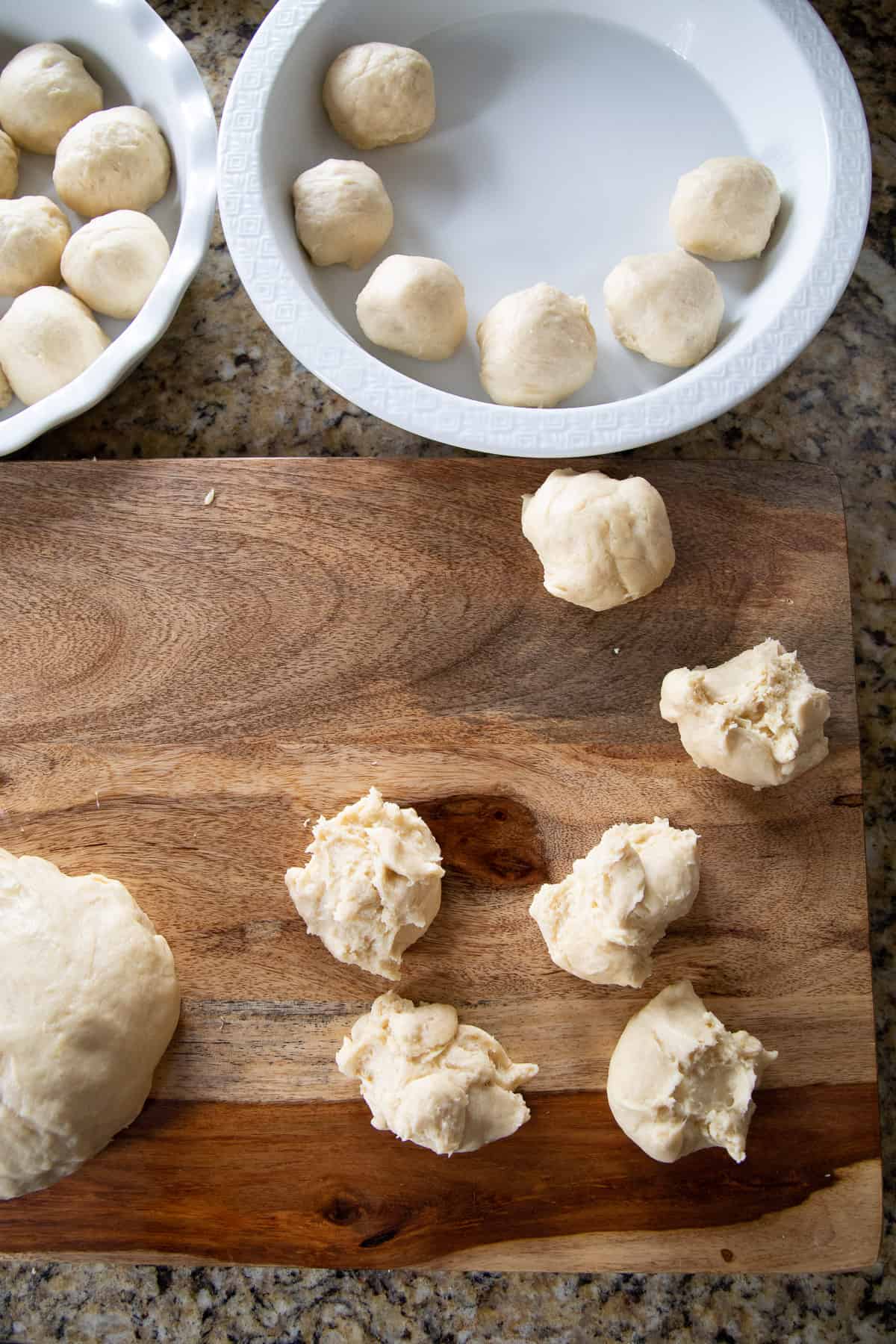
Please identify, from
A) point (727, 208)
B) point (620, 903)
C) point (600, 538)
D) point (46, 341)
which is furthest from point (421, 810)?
point (727, 208)

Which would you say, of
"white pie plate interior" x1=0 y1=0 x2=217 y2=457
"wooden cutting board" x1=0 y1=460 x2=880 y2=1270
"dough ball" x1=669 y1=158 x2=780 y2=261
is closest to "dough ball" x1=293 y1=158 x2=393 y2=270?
"white pie plate interior" x1=0 y1=0 x2=217 y2=457

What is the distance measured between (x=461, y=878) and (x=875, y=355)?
3.87 feet

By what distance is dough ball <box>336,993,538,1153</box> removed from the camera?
54.1 inches

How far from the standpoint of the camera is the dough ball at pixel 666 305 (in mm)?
1524

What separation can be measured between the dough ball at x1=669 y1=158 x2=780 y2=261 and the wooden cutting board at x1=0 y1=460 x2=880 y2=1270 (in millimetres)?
367

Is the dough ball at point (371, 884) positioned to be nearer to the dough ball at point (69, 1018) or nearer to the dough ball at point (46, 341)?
the dough ball at point (69, 1018)

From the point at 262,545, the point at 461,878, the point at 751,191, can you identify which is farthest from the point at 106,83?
the point at 461,878

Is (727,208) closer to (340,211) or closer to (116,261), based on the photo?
(340,211)

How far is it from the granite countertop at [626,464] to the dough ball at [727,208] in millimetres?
253

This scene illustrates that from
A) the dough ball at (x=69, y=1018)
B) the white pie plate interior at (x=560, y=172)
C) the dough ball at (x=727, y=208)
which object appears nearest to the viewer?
the dough ball at (x=69, y=1018)

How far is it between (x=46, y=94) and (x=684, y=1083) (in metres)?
1.87

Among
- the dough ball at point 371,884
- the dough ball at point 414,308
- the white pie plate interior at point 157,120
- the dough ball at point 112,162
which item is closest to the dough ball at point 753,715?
the dough ball at point 371,884

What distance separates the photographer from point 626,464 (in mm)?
1591

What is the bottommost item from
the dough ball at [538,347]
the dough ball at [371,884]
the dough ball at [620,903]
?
the dough ball at [620,903]
